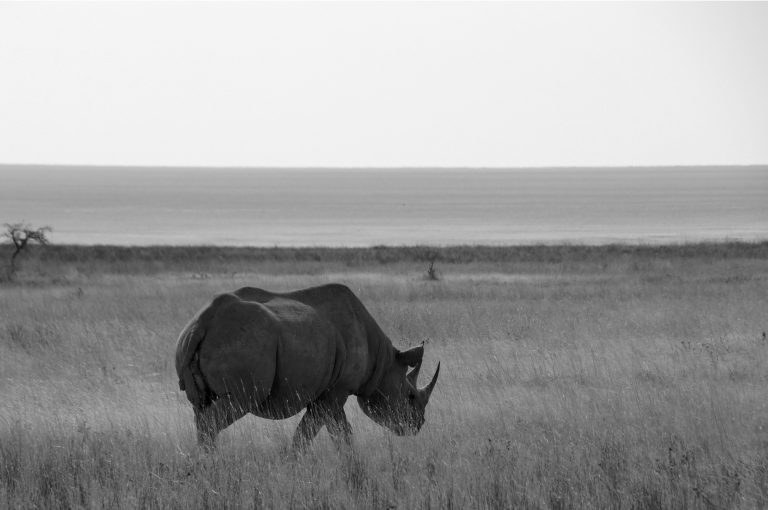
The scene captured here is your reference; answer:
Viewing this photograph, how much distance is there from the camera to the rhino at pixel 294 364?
8.48m

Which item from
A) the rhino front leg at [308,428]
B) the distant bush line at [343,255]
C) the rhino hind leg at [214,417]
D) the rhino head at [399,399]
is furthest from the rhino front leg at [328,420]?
the distant bush line at [343,255]

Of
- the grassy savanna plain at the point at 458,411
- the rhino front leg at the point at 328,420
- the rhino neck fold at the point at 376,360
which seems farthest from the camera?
the rhino neck fold at the point at 376,360

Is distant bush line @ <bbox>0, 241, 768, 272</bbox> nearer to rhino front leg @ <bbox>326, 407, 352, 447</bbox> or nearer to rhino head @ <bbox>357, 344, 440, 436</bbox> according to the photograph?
rhino head @ <bbox>357, 344, 440, 436</bbox>

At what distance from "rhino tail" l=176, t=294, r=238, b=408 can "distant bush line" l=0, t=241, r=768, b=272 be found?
2730 cm

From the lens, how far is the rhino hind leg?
8547 mm

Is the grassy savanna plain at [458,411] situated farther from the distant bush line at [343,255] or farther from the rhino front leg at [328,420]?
the distant bush line at [343,255]

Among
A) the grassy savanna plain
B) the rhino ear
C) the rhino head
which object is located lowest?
the grassy savanna plain

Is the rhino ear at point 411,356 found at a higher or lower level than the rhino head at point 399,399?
higher

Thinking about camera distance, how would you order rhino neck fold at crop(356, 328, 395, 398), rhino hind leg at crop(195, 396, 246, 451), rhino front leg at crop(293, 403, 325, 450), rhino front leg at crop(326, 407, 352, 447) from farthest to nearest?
rhino neck fold at crop(356, 328, 395, 398) < rhino front leg at crop(326, 407, 352, 447) < rhino front leg at crop(293, 403, 325, 450) < rhino hind leg at crop(195, 396, 246, 451)

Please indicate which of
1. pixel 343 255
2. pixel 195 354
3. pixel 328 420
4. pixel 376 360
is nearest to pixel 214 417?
pixel 195 354

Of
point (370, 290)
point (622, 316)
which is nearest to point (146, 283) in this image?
point (370, 290)

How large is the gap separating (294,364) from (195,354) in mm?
838

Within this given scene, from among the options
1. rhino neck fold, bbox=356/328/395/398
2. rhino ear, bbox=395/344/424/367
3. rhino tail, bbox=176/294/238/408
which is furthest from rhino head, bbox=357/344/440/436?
rhino tail, bbox=176/294/238/408

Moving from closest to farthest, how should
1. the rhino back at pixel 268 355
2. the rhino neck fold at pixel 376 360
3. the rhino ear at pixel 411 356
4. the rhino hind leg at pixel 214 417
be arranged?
the rhino back at pixel 268 355 → the rhino hind leg at pixel 214 417 → the rhino neck fold at pixel 376 360 → the rhino ear at pixel 411 356
